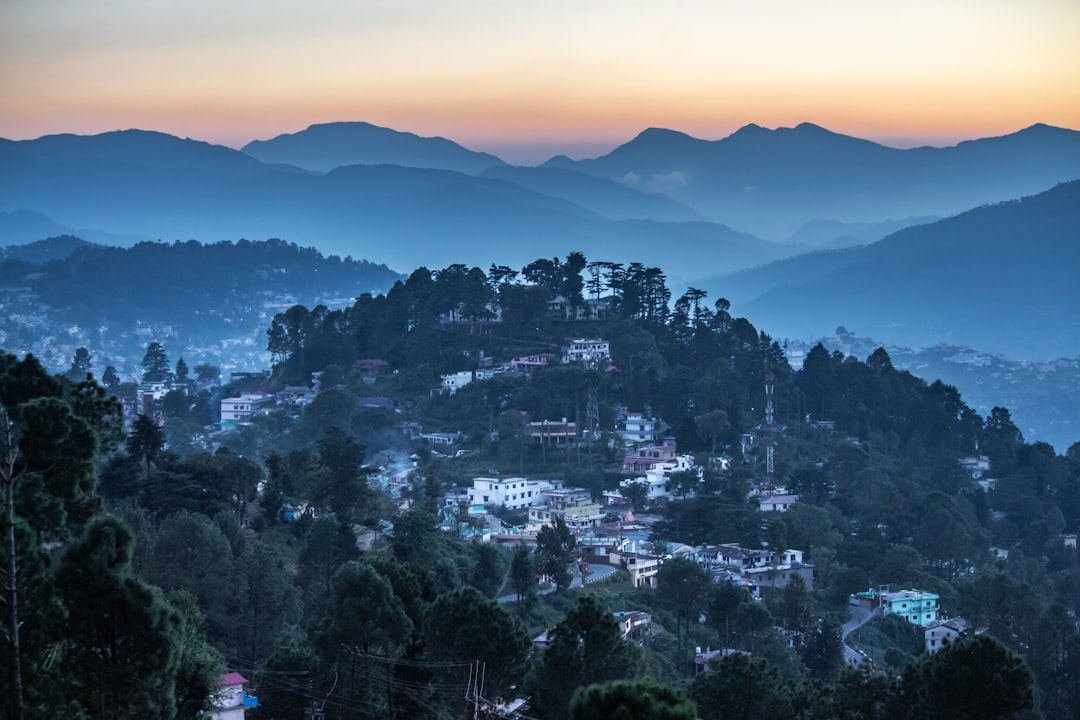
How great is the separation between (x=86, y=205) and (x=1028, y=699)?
97.7 m

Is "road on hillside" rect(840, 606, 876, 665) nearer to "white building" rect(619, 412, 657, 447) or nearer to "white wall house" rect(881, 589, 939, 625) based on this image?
"white wall house" rect(881, 589, 939, 625)

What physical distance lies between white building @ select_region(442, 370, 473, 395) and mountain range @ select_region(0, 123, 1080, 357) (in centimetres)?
5119

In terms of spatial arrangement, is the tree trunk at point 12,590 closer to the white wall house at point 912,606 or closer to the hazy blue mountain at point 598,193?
the white wall house at point 912,606

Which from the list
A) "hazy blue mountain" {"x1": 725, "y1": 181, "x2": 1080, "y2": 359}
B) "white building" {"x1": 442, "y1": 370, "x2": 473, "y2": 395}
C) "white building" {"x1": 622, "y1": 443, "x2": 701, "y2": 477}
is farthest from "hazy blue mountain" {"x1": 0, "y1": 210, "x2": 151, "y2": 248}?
"white building" {"x1": 622, "y1": 443, "x2": 701, "y2": 477}

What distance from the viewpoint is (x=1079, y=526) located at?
25359 millimetres

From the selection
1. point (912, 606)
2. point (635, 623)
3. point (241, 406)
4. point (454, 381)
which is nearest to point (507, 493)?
point (454, 381)

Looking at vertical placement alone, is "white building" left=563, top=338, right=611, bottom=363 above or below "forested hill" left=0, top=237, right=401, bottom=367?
below

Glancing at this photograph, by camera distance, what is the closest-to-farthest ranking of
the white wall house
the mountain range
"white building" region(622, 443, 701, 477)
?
the white wall house → "white building" region(622, 443, 701, 477) → the mountain range

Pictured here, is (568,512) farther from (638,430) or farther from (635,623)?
(635,623)

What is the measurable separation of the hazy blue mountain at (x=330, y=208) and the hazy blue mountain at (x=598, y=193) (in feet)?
16.7

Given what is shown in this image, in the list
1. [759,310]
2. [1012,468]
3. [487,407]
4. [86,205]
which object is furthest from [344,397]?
[86,205]

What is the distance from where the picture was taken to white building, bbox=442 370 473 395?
28.6m

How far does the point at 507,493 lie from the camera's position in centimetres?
2273

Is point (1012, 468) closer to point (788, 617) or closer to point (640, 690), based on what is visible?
point (788, 617)
